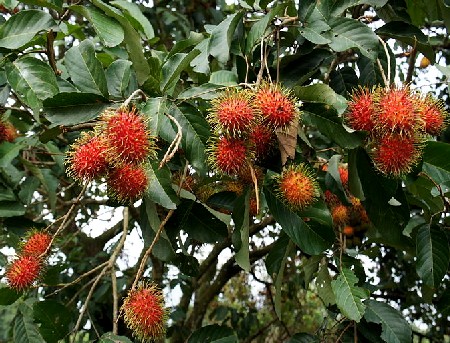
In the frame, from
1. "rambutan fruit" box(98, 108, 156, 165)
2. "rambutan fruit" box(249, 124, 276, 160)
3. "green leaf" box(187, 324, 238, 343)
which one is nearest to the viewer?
"rambutan fruit" box(98, 108, 156, 165)

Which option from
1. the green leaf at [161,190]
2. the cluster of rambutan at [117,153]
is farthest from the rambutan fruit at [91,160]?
the green leaf at [161,190]

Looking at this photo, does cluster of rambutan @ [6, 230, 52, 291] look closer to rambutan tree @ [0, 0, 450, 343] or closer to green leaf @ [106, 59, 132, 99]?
rambutan tree @ [0, 0, 450, 343]

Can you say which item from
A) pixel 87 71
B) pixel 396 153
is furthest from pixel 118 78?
pixel 396 153

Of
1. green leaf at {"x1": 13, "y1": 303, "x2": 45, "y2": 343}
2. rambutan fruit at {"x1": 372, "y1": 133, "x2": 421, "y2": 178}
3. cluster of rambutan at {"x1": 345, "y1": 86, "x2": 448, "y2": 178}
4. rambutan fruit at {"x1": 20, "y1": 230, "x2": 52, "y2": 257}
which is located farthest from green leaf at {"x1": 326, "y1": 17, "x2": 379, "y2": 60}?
green leaf at {"x1": 13, "y1": 303, "x2": 45, "y2": 343}

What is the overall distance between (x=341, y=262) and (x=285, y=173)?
426 millimetres

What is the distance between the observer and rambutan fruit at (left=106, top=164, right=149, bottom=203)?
41.4 inches

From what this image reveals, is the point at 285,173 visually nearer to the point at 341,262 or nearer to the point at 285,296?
the point at 341,262

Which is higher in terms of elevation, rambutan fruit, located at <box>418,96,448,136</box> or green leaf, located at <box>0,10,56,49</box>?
green leaf, located at <box>0,10,56,49</box>

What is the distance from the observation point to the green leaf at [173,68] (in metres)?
1.15

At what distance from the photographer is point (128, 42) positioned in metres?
1.23

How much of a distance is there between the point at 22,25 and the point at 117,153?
47 cm

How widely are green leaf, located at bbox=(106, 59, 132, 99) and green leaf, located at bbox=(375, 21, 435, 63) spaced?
23.9 inches

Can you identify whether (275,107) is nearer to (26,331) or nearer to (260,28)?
(260,28)

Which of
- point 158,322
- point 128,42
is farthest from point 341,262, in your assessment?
point 128,42
